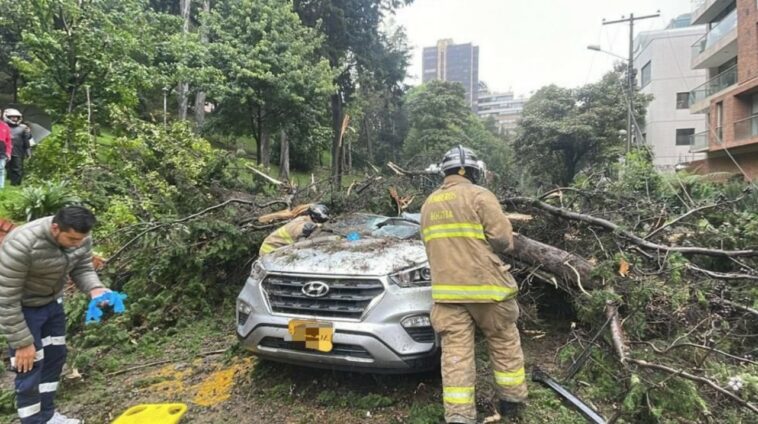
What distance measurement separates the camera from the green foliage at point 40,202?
19.7 feet

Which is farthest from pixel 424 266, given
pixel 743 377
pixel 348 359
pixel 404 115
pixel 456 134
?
pixel 404 115

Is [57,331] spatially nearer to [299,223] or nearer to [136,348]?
[136,348]

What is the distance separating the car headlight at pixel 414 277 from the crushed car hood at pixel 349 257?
4cm

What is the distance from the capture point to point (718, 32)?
70.1 ft

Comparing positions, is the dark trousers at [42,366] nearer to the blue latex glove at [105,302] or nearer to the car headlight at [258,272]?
the blue latex glove at [105,302]

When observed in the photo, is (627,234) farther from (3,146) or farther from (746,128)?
(746,128)

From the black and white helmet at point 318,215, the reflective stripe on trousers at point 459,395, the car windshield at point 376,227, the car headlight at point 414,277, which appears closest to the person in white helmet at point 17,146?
the black and white helmet at point 318,215

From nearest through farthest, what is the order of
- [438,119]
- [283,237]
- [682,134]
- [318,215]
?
[283,237]
[318,215]
[682,134]
[438,119]

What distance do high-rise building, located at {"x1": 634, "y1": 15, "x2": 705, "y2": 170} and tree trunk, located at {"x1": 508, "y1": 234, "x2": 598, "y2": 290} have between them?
3154 cm

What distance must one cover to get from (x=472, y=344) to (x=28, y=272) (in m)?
2.72

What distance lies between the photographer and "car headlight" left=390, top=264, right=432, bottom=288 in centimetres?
315

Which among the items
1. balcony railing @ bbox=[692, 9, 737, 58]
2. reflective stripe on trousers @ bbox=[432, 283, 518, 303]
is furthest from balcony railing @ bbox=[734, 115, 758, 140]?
reflective stripe on trousers @ bbox=[432, 283, 518, 303]

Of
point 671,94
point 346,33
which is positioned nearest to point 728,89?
point 671,94

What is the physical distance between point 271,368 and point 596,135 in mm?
29100
